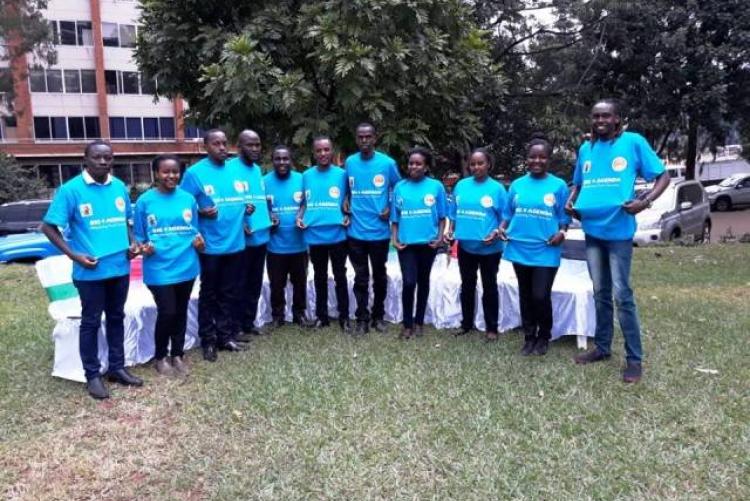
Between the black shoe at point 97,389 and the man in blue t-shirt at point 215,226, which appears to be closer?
the black shoe at point 97,389

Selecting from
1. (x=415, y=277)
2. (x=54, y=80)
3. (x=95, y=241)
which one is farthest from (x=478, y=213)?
(x=54, y=80)

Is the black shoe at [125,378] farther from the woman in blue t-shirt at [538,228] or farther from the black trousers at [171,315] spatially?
the woman in blue t-shirt at [538,228]

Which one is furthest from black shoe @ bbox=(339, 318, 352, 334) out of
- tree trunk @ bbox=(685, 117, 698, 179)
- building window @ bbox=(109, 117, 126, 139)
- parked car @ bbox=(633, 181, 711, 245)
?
building window @ bbox=(109, 117, 126, 139)

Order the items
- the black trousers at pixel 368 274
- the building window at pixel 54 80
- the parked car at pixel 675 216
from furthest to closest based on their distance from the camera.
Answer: the building window at pixel 54 80
the parked car at pixel 675 216
the black trousers at pixel 368 274

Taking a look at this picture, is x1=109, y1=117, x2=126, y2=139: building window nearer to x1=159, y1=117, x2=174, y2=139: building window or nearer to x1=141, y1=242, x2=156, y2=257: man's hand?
x1=159, y1=117, x2=174, y2=139: building window

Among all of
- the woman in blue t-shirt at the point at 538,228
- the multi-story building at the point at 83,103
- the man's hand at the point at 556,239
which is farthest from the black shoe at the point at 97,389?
the multi-story building at the point at 83,103

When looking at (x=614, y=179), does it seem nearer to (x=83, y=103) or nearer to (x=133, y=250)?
(x=133, y=250)

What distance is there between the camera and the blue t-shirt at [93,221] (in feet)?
14.0

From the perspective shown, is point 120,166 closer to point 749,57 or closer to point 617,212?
point 749,57

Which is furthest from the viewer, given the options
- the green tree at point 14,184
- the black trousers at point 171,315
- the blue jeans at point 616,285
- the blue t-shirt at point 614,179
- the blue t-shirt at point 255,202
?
the green tree at point 14,184

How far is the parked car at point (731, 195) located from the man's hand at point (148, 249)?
2778 cm

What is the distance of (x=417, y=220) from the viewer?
569 centimetres

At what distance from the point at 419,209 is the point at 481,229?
2.00ft

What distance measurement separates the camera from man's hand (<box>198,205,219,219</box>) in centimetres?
516
